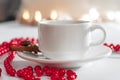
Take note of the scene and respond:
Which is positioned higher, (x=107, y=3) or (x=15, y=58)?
(x=107, y=3)

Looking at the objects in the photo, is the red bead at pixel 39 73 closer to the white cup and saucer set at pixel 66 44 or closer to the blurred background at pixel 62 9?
the white cup and saucer set at pixel 66 44

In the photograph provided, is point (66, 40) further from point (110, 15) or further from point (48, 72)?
point (110, 15)

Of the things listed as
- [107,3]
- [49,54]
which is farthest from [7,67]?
[107,3]

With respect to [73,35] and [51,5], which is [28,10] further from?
[73,35]

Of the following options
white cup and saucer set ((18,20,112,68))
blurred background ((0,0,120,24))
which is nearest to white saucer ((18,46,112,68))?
white cup and saucer set ((18,20,112,68))

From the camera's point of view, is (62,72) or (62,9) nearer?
(62,72)

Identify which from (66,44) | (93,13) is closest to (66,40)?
(66,44)

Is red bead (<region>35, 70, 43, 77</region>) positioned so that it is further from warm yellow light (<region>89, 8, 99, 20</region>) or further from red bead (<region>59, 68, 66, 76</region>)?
warm yellow light (<region>89, 8, 99, 20</region>)

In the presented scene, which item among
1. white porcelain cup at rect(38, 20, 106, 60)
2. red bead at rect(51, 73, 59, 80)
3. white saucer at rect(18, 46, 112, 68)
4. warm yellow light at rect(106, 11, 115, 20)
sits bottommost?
red bead at rect(51, 73, 59, 80)
